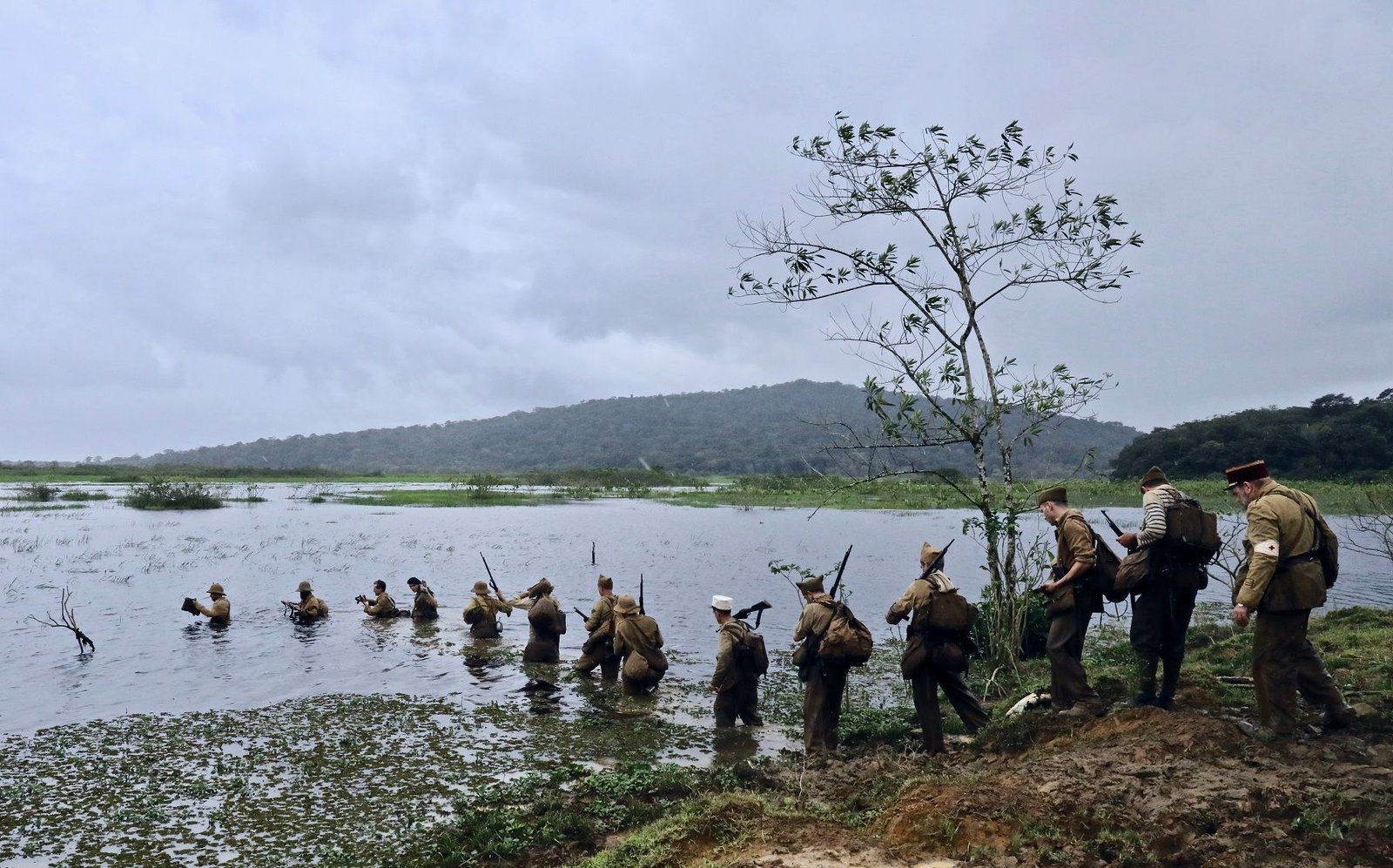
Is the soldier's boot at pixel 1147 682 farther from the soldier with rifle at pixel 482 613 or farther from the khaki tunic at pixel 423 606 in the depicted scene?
the khaki tunic at pixel 423 606

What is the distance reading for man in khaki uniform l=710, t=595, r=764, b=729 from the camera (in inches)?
463

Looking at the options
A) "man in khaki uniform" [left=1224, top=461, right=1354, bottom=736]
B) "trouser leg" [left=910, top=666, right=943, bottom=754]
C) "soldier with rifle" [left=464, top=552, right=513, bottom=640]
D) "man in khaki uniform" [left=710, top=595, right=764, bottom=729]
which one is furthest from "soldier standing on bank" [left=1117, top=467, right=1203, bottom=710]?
"soldier with rifle" [left=464, top=552, right=513, bottom=640]

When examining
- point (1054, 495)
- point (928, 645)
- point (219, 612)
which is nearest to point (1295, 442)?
point (1054, 495)

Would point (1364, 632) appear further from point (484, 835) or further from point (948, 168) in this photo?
point (484, 835)

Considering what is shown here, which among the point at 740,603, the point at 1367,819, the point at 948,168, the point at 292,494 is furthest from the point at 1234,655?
the point at 292,494

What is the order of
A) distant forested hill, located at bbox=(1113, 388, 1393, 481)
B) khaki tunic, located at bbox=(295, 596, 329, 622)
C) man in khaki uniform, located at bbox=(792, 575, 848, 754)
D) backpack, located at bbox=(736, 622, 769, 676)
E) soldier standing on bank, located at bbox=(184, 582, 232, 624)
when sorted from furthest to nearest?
distant forested hill, located at bbox=(1113, 388, 1393, 481)
khaki tunic, located at bbox=(295, 596, 329, 622)
soldier standing on bank, located at bbox=(184, 582, 232, 624)
backpack, located at bbox=(736, 622, 769, 676)
man in khaki uniform, located at bbox=(792, 575, 848, 754)

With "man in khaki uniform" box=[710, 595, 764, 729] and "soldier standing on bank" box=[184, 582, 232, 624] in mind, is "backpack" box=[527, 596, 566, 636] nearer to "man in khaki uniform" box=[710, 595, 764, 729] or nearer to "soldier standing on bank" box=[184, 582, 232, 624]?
"man in khaki uniform" box=[710, 595, 764, 729]

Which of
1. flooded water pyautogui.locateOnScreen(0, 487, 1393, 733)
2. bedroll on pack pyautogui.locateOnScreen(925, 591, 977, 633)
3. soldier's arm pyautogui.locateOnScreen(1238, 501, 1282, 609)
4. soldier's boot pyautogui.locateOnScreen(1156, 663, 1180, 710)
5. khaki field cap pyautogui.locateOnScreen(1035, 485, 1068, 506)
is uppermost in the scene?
khaki field cap pyautogui.locateOnScreen(1035, 485, 1068, 506)

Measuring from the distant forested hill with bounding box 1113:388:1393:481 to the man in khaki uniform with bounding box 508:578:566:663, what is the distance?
41596mm

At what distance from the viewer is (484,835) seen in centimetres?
777

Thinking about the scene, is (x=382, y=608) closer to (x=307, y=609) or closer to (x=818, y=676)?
(x=307, y=609)

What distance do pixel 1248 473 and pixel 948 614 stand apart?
320 centimetres

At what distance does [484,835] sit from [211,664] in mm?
11512

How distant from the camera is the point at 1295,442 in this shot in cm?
4753
